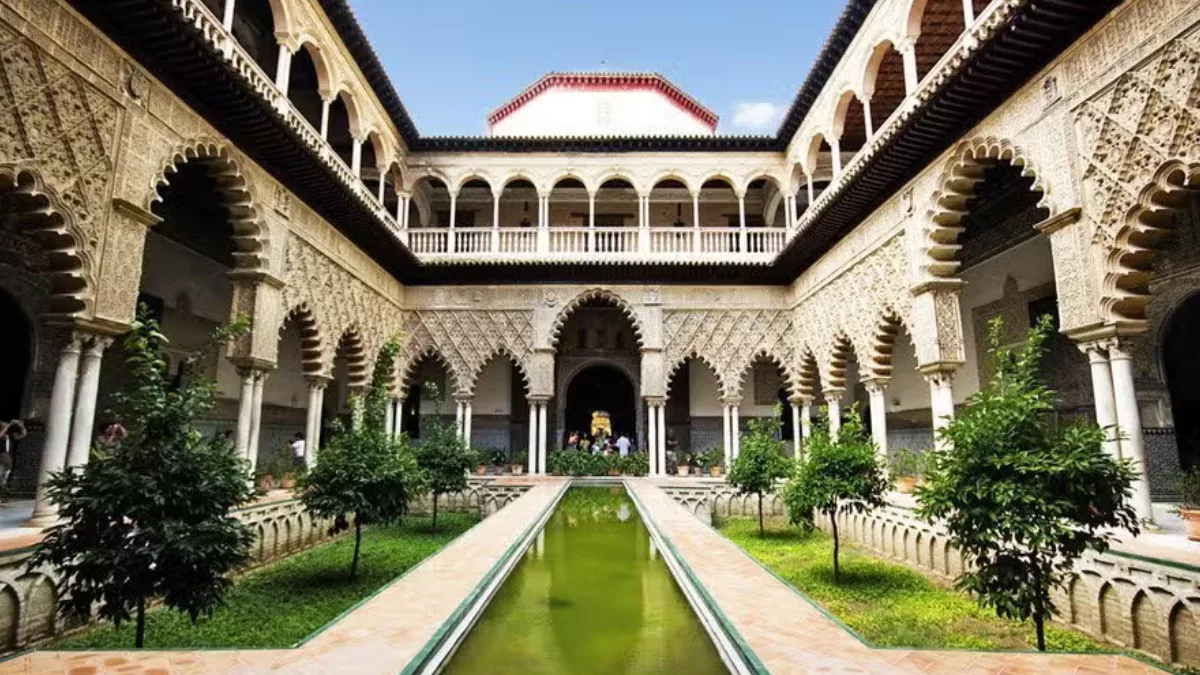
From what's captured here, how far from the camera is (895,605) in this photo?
232 inches

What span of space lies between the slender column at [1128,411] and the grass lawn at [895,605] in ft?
4.96

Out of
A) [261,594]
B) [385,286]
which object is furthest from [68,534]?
[385,286]

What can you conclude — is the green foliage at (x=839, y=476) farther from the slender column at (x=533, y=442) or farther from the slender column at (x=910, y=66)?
the slender column at (x=533, y=442)

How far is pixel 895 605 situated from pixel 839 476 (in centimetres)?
140

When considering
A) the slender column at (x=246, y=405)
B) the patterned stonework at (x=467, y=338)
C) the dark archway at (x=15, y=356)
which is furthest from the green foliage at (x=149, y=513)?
the patterned stonework at (x=467, y=338)

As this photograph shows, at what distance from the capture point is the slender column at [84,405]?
19.4 ft

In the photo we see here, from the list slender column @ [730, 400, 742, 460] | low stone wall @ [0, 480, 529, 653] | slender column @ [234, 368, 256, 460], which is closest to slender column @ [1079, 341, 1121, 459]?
low stone wall @ [0, 480, 529, 653]

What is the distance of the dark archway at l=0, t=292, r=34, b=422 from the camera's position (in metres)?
8.91

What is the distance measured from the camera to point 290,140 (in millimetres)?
8359

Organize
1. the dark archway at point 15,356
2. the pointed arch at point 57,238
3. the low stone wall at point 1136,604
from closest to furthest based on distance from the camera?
the low stone wall at point 1136,604
the pointed arch at point 57,238
the dark archway at point 15,356

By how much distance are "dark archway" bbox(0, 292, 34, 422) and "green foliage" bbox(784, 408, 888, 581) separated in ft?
34.3

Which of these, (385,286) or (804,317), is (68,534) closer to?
(385,286)

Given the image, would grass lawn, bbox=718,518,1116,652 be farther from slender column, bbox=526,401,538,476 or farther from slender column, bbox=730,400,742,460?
slender column, bbox=526,401,538,476

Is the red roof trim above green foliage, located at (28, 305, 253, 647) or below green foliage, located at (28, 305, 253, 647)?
above
